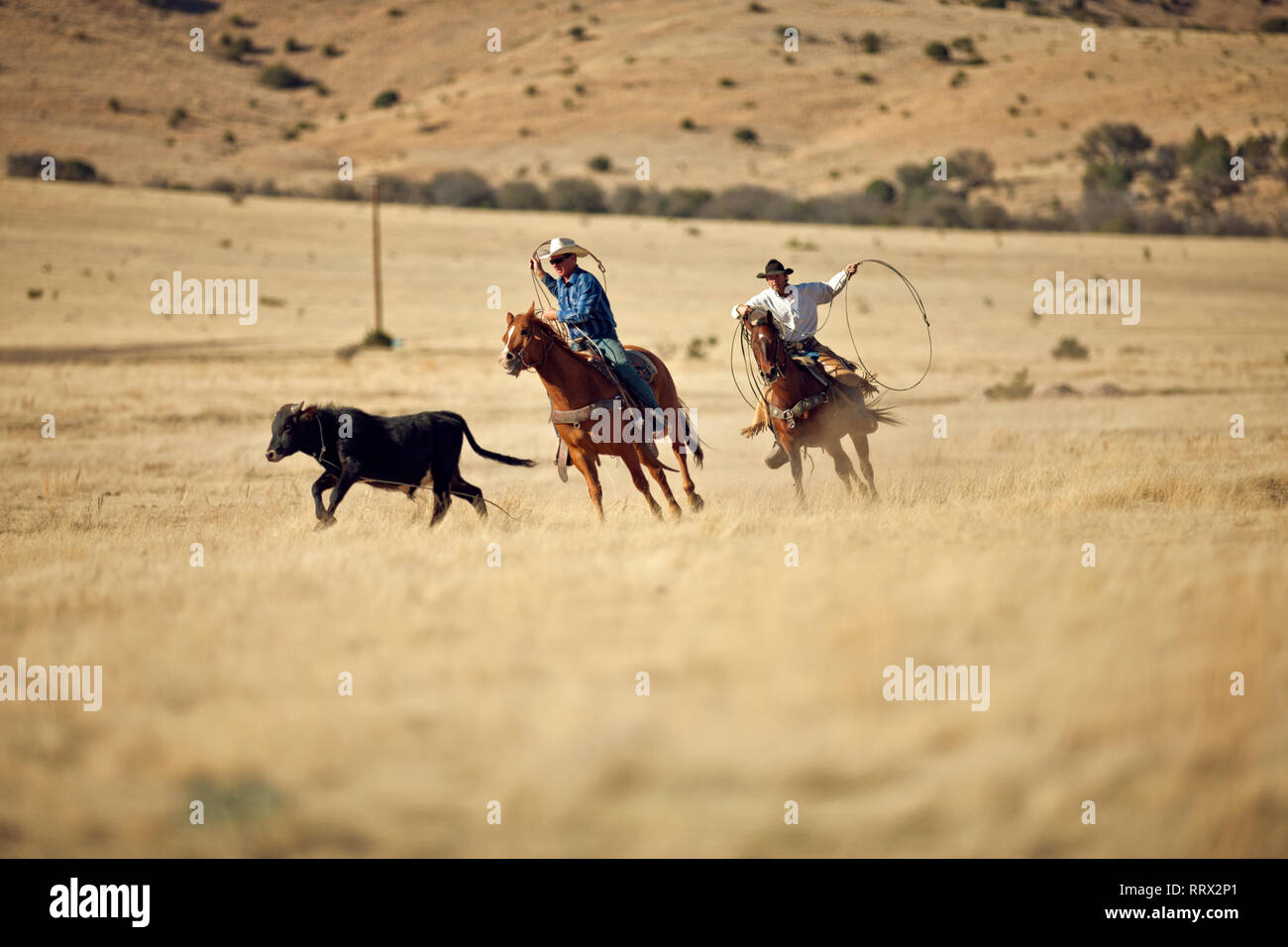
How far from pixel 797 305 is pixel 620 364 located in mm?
2157

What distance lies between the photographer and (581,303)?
11.1 metres

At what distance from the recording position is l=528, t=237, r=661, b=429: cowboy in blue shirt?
432 inches

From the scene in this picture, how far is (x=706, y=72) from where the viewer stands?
113 meters

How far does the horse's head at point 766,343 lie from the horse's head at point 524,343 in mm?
2198

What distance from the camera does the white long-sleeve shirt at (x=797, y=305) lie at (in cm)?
1201

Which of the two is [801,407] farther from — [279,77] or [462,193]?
[279,77]

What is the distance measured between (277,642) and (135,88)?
115 metres

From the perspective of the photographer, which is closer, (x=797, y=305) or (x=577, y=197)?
(x=797, y=305)

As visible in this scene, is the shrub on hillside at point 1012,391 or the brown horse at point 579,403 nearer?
the brown horse at point 579,403

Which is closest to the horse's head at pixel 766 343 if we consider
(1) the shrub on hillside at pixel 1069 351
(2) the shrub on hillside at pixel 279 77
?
(1) the shrub on hillside at pixel 1069 351

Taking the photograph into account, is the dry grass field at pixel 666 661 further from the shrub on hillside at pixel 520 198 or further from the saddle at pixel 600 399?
the shrub on hillside at pixel 520 198

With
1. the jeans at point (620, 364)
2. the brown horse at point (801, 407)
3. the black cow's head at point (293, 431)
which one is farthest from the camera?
the brown horse at point (801, 407)

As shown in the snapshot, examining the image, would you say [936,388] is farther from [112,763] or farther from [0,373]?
[112,763]

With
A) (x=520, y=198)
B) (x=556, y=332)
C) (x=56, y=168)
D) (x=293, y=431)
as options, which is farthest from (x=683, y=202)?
(x=293, y=431)
